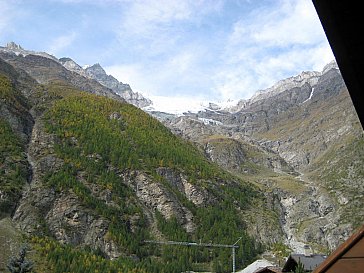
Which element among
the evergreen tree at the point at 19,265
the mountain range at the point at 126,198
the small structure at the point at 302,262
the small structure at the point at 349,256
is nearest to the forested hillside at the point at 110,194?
the mountain range at the point at 126,198

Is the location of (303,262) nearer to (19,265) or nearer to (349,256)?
(349,256)

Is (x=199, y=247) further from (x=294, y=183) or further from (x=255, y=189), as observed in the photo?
(x=294, y=183)

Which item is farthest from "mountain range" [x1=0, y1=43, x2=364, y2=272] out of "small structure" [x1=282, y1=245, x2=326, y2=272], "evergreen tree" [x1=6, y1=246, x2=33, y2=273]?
"small structure" [x1=282, y1=245, x2=326, y2=272]

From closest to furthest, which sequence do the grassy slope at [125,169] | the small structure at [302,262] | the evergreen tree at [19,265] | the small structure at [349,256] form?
the small structure at [349,256]
the small structure at [302,262]
the evergreen tree at [19,265]
the grassy slope at [125,169]

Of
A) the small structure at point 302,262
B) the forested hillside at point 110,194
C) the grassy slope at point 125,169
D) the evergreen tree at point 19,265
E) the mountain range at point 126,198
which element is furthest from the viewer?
the grassy slope at point 125,169

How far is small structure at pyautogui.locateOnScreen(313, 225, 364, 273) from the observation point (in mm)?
5559

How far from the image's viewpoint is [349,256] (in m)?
5.69

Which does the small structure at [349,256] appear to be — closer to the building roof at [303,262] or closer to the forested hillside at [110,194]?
the building roof at [303,262]

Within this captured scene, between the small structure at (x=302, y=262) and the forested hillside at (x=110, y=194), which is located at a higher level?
the forested hillside at (x=110, y=194)

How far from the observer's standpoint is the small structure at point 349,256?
18.2ft

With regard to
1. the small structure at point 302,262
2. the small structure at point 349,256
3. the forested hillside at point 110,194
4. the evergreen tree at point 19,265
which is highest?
the forested hillside at point 110,194

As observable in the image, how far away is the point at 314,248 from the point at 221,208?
25928 mm

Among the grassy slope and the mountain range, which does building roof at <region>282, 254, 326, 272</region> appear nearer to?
the mountain range

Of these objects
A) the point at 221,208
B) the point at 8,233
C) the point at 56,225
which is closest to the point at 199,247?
the point at 221,208
